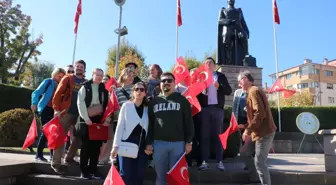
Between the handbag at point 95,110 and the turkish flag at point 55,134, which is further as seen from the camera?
the turkish flag at point 55,134

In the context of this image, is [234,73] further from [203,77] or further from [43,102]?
[43,102]

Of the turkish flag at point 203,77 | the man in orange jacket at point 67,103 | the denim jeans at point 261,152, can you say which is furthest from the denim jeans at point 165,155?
the man in orange jacket at point 67,103

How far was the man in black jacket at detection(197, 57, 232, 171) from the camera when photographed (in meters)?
5.36

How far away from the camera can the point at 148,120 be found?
400cm

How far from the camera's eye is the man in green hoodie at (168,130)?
12.3ft

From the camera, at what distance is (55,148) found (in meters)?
5.02

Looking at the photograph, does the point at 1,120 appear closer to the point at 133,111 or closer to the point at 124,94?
the point at 124,94

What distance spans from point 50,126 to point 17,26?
98.9 feet

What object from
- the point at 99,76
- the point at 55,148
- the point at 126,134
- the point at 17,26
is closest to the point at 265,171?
the point at 126,134

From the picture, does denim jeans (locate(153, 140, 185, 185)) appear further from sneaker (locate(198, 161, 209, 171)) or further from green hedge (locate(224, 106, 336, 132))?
green hedge (locate(224, 106, 336, 132))

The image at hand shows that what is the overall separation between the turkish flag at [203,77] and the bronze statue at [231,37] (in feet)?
36.1

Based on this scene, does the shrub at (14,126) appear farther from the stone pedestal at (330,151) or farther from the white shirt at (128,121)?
the stone pedestal at (330,151)

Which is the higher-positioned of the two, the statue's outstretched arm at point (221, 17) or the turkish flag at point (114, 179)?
the statue's outstretched arm at point (221, 17)

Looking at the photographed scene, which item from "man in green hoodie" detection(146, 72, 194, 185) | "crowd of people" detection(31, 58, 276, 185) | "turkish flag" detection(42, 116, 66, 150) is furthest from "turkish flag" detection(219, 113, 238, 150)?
"turkish flag" detection(42, 116, 66, 150)
